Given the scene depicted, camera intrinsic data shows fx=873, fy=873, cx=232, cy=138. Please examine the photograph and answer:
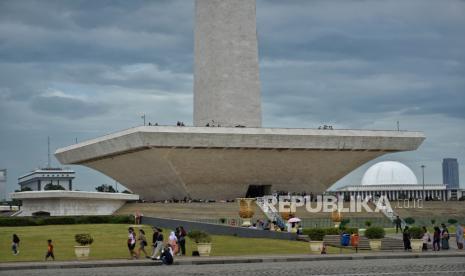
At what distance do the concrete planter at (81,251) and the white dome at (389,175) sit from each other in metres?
61.6

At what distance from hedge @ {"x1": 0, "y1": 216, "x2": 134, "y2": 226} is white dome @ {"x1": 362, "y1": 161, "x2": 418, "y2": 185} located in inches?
1923

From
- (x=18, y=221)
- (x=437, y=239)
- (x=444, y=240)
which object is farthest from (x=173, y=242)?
(x=18, y=221)

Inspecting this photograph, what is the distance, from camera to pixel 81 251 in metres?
26.2

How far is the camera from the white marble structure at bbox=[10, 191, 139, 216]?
4650cm

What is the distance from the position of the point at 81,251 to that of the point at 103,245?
3919mm

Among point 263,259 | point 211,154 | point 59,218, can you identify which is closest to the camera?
point 263,259

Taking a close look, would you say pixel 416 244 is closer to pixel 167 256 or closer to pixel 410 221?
pixel 167 256

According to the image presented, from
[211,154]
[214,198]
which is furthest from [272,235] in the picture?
[214,198]

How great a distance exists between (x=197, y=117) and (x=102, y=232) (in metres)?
18.8

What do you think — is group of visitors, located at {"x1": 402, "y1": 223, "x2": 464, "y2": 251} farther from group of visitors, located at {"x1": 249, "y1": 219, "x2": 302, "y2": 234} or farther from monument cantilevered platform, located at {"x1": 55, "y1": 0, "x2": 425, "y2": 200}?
monument cantilevered platform, located at {"x1": 55, "y1": 0, "x2": 425, "y2": 200}

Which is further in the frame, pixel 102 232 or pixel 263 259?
pixel 102 232

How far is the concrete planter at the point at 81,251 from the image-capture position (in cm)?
2614

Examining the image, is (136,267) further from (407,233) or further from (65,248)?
(407,233)

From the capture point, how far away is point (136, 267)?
2325 centimetres
